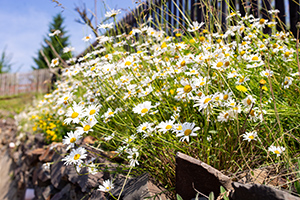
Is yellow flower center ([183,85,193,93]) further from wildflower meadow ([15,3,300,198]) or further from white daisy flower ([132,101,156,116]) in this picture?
white daisy flower ([132,101,156,116])

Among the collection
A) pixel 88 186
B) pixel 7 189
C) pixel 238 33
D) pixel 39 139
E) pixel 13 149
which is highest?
pixel 238 33

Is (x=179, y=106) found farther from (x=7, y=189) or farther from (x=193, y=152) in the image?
(x=7, y=189)

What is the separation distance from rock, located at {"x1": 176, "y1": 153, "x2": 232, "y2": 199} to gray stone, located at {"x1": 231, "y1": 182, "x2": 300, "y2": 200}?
13 centimetres

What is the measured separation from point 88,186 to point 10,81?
15317 millimetres

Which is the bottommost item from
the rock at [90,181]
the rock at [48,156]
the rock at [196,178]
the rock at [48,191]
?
the rock at [48,191]

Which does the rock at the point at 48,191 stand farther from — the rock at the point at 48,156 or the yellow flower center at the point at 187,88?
the yellow flower center at the point at 187,88

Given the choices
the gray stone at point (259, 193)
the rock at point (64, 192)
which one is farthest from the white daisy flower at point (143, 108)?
the rock at point (64, 192)

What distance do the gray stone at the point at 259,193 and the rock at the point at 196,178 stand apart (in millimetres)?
126

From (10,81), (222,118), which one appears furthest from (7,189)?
(10,81)

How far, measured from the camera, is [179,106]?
68.1 inches

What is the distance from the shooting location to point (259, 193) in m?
0.90

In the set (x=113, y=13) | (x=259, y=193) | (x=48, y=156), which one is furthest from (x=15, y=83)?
(x=259, y=193)

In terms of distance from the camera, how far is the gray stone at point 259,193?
0.83 metres

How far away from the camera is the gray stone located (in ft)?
2.74
